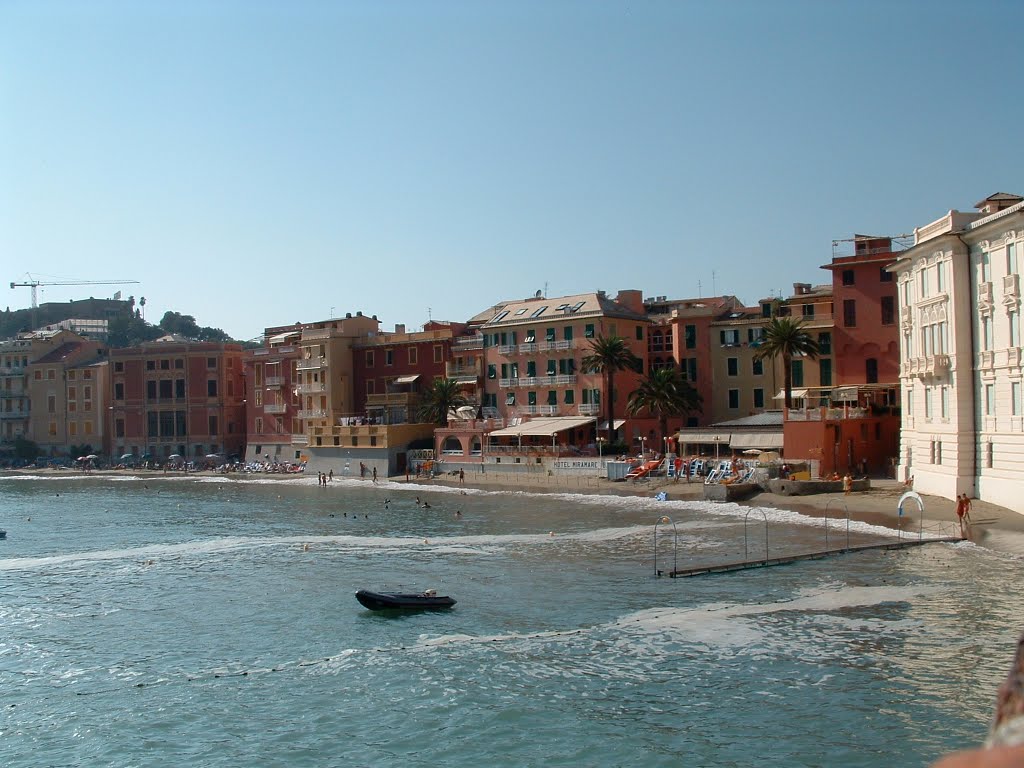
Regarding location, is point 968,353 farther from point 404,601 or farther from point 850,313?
point 404,601

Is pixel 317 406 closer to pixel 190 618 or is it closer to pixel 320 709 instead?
pixel 190 618

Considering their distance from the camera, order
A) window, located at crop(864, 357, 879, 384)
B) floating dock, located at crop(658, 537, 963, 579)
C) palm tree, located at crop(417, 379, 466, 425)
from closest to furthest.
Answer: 1. floating dock, located at crop(658, 537, 963, 579)
2. window, located at crop(864, 357, 879, 384)
3. palm tree, located at crop(417, 379, 466, 425)

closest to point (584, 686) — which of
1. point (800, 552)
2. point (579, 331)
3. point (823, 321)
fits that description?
point (800, 552)

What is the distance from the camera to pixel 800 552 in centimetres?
4069

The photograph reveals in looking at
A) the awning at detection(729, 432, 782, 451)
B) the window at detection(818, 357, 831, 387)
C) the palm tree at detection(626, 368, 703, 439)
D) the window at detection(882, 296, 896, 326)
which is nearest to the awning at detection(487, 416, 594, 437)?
the palm tree at detection(626, 368, 703, 439)

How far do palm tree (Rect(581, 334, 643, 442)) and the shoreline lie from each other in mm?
7192

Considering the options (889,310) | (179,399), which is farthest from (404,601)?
(179,399)

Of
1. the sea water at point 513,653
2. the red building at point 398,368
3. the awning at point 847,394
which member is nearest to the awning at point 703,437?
the awning at point 847,394

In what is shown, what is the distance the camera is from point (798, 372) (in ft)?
245

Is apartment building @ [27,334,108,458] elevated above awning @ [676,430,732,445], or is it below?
above

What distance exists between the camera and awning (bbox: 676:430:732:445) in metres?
69.9

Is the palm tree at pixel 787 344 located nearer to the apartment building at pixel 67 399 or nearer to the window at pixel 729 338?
the window at pixel 729 338

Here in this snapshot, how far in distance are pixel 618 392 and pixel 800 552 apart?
42948 mm

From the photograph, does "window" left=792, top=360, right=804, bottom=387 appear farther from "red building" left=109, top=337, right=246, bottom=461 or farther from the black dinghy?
"red building" left=109, top=337, right=246, bottom=461
